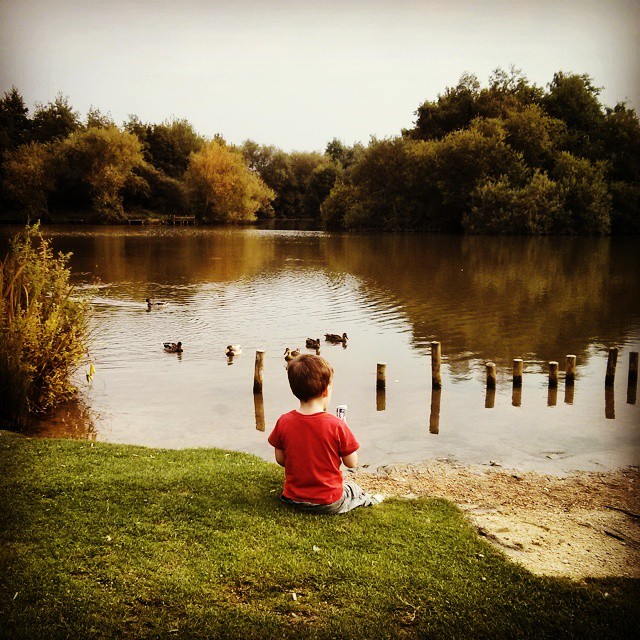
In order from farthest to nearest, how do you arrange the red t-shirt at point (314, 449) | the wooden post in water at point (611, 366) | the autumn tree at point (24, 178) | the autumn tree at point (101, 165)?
the autumn tree at point (101, 165) < the wooden post in water at point (611, 366) < the autumn tree at point (24, 178) < the red t-shirt at point (314, 449)

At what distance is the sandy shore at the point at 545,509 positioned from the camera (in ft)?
19.9

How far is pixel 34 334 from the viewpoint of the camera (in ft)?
34.9

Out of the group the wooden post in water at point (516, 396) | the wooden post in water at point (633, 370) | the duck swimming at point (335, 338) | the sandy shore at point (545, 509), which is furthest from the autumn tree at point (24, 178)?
the wooden post in water at point (633, 370)

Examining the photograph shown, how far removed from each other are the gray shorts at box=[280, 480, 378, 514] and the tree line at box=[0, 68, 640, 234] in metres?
49.4

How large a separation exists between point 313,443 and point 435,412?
8.49 metres

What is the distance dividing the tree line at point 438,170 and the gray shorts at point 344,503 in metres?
49.4

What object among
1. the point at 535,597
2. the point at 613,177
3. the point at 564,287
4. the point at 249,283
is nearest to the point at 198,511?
the point at 535,597

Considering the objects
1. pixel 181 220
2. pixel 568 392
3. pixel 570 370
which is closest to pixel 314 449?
pixel 568 392

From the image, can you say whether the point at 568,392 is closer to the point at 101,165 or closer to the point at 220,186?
the point at 101,165

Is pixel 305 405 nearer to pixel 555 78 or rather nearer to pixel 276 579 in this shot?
pixel 276 579

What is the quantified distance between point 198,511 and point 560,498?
5.83m

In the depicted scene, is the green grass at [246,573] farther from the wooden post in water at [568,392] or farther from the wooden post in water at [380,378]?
the wooden post in water at [568,392]

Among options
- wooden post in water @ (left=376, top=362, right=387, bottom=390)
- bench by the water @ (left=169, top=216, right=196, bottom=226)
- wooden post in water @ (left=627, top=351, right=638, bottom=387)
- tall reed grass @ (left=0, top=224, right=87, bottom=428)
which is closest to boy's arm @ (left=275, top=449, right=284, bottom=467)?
tall reed grass @ (left=0, top=224, right=87, bottom=428)

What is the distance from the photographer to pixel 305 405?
562cm
